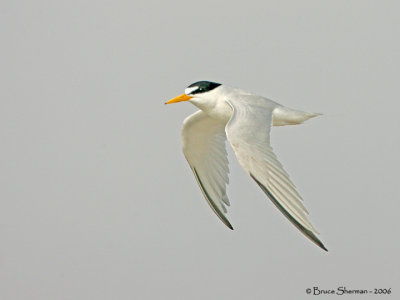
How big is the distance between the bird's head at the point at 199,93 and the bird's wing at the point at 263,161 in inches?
41.6

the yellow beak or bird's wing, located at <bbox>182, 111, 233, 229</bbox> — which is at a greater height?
the yellow beak

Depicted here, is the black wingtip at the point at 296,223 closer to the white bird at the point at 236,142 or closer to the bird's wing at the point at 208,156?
the white bird at the point at 236,142

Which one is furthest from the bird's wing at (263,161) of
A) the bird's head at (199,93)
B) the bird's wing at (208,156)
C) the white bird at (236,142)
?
the bird's wing at (208,156)

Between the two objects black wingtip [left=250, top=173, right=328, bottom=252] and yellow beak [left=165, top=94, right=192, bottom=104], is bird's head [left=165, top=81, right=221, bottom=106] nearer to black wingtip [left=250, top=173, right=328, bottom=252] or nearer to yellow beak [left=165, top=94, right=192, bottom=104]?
yellow beak [left=165, top=94, right=192, bottom=104]

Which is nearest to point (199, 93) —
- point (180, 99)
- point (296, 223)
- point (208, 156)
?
point (180, 99)

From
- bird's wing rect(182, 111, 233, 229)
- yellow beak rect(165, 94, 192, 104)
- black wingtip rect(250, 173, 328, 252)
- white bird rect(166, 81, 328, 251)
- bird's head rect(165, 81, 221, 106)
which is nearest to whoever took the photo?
black wingtip rect(250, 173, 328, 252)

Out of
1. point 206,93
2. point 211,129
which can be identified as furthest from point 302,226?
point 211,129

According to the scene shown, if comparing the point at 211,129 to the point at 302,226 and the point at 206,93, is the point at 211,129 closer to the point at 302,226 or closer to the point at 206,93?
the point at 206,93

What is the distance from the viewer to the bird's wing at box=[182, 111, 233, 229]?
15.0m

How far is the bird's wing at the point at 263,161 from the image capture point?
1039 centimetres

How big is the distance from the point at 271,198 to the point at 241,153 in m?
1.05

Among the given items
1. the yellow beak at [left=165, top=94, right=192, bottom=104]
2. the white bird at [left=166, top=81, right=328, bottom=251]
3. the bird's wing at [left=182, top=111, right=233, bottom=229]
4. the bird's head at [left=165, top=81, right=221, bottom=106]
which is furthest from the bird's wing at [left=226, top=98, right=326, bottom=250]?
the bird's wing at [left=182, top=111, right=233, bottom=229]

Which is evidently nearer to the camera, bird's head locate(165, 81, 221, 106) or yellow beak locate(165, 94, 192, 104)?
bird's head locate(165, 81, 221, 106)

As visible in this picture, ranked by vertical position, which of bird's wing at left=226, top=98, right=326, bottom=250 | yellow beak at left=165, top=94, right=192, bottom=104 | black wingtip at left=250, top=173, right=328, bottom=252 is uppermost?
yellow beak at left=165, top=94, right=192, bottom=104
